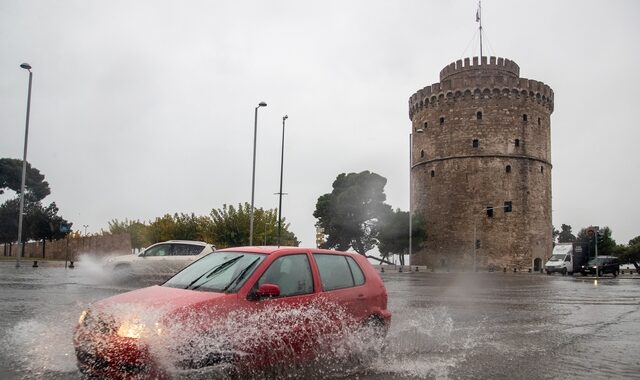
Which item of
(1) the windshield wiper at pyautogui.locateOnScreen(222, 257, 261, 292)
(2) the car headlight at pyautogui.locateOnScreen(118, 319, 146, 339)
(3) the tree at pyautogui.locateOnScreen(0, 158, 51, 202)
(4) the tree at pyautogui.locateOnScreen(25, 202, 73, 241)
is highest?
(3) the tree at pyautogui.locateOnScreen(0, 158, 51, 202)

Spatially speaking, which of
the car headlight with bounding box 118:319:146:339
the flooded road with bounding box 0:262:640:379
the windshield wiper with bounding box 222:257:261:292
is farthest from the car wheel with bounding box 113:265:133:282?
the car headlight with bounding box 118:319:146:339

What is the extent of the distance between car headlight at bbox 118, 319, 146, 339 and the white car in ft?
46.8

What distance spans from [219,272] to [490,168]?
2076 inches

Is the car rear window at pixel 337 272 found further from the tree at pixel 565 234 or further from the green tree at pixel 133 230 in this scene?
the tree at pixel 565 234

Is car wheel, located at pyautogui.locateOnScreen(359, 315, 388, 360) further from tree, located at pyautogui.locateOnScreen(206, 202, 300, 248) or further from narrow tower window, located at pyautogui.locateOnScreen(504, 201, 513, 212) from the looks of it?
narrow tower window, located at pyautogui.locateOnScreen(504, 201, 513, 212)

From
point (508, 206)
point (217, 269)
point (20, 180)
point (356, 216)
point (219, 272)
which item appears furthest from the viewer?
point (20, 180)

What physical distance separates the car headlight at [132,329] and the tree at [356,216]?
5925cm

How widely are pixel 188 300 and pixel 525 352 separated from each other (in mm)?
4789

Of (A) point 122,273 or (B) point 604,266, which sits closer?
(A) point 122,273

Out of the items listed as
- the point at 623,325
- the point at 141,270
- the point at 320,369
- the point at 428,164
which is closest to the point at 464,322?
the point at 623,325

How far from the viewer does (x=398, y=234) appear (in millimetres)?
59250

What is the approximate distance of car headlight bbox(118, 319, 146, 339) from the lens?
446 cm

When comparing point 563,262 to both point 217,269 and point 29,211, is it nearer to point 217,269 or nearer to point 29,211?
point 217,269

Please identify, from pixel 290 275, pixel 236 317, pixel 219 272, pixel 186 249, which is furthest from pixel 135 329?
pixel 186 249
